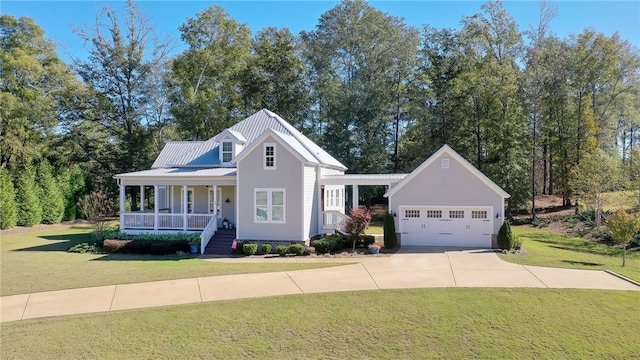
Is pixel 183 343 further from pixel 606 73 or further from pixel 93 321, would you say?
pixel 606 73

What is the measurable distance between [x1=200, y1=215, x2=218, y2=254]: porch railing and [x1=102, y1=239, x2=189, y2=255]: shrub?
27.7 inches

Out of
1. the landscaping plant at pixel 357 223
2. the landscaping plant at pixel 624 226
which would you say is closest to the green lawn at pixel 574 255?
the landscaping plant at pixel 624 226

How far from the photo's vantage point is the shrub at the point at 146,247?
18953 millimetres

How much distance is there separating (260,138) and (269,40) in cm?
2486

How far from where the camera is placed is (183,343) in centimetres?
816

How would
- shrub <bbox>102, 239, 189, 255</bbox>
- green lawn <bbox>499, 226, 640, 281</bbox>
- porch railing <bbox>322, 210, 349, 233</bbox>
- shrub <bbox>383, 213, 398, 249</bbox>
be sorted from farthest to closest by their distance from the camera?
porch railing <bbox>322, 210, 349, 233</bbox> → shrub <bbox>383, 213, 398, 249</bbox> → shrub <bbox>102, 239, 189, 255</bbox> → green lawn <bbox>499, 226, 640, 281</bbox>

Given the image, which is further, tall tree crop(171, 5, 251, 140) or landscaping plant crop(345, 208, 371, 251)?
tall tree crop(171, 5, 251, 140)

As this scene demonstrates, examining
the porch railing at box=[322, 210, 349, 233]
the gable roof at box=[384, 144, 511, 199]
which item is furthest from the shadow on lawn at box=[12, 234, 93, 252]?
the gable roof at box=[384, 144, 511, 199]

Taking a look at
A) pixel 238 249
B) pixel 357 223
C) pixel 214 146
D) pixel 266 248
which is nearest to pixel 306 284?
pixel 266 248

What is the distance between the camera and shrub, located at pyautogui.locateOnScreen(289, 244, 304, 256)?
18.2 meters

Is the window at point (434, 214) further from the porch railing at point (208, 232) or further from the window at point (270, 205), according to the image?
the porch railing at point (208, 232)

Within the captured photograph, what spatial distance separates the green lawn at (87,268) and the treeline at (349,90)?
666 inches

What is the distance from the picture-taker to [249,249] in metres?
18.4

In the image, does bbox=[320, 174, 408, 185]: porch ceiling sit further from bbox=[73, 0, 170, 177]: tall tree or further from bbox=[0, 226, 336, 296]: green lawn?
bbox=[73, 0, 170, 177]: tall tree
